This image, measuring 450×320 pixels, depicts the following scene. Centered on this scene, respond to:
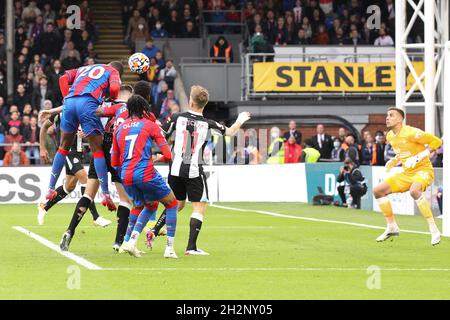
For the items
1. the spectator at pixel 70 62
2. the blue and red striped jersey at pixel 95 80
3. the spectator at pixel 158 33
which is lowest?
the blue and red striped jersey at pixel 95 80

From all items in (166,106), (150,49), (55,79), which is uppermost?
(150,49)

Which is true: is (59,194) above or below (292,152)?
below

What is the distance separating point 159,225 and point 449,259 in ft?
12.6

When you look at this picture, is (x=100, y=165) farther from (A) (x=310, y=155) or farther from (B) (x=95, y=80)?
(A) (x=310, y=155)

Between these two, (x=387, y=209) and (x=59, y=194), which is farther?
(x=59, y=194)

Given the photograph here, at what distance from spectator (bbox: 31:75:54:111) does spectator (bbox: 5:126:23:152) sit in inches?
86.9

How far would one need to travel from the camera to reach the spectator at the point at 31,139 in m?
33.1

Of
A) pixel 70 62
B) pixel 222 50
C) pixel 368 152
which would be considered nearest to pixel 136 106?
pixel 368 152

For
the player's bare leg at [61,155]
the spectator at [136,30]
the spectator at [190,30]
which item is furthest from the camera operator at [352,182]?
the spectator at [190,30]

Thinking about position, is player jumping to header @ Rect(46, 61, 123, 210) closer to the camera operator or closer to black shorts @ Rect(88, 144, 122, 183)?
black shorts @ Rect(88, 144, 122, 183)

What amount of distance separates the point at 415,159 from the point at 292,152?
1577 centimetres

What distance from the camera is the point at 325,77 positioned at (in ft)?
129

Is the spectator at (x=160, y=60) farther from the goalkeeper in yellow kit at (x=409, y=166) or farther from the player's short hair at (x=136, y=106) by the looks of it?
the player's short hair at (x=136, y=106)

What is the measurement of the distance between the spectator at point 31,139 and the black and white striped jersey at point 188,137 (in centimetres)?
1875
